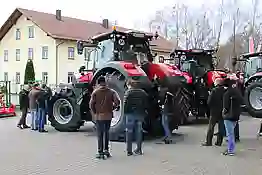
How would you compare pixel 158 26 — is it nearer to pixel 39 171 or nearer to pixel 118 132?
pixel 118 132

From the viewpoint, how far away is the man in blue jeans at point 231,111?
9.48 m

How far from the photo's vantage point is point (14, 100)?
1136 inches

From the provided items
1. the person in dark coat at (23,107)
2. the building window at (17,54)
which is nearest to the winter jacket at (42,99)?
the person in dark coat at (23,107)

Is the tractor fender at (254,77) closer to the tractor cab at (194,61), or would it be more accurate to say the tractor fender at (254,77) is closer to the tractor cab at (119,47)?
the tractor cab at (194,61)

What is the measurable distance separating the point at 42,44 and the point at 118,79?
32.1 m

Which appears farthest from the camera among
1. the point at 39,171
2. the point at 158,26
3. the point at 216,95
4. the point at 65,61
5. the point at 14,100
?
the point at 158,26

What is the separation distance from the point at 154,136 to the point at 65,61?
1207 inches

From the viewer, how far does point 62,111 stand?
45.6 ft

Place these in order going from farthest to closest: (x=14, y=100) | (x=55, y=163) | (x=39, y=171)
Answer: (x=14, y=100), (x=55, y=163), (x=39, y=171)

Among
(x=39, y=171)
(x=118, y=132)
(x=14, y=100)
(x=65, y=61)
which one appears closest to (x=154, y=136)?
(x=118, y=132)

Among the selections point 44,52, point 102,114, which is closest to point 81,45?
point 102,114

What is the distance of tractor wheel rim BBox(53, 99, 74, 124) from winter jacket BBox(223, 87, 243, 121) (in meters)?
5.63

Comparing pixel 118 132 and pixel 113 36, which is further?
pixel 113 36

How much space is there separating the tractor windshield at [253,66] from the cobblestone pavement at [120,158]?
7.08 meters
